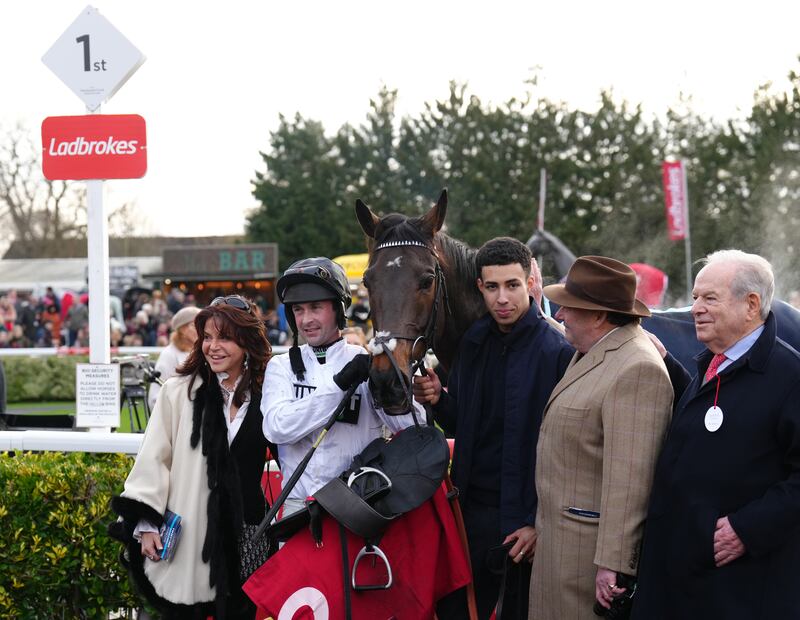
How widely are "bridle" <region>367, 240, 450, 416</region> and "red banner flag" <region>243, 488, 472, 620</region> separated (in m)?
0.42

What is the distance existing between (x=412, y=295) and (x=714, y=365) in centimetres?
114

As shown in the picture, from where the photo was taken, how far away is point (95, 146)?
5.61m

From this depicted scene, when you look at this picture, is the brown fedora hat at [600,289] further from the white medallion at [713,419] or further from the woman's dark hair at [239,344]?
the woman's dark hair at [239,344]

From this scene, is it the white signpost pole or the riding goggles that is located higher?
the white signpost pole

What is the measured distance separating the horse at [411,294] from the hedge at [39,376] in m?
14.3

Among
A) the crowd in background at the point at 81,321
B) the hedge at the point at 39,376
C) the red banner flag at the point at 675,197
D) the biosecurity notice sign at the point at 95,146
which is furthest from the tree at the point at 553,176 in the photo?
the biosecurity notice sign at the point at 95,146

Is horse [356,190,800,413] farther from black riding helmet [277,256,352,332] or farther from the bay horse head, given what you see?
black riding helmet [277,256,352,332]

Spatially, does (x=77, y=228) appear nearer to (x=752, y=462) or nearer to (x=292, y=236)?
(x=292, y=236)

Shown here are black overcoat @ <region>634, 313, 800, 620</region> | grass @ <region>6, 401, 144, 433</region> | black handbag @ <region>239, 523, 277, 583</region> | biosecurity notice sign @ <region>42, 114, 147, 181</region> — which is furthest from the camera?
grass @ <region>6, 401, 144, 433</region>

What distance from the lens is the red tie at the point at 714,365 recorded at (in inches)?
109

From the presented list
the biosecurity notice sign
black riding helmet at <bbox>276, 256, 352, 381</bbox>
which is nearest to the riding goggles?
black riding helmet at <bbox>276, 256, 352, 381</bbox>

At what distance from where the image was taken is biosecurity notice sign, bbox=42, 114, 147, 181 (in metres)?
5.61

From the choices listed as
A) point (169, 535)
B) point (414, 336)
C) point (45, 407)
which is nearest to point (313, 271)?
point (414, 336)

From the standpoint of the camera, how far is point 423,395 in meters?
3.37
